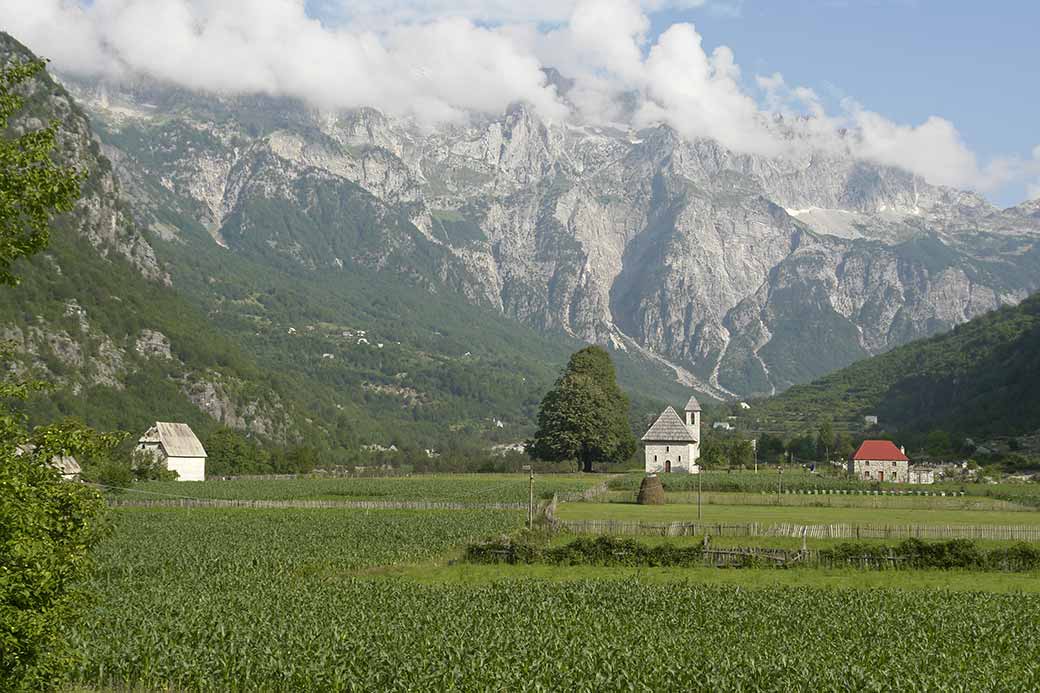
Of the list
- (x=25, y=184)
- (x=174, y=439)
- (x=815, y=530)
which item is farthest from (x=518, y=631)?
(x=174, y=439)

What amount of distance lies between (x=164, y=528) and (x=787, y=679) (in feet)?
156

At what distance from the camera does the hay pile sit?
84.4 meters

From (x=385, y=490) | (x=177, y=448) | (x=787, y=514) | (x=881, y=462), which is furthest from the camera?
(x=881, y=462)

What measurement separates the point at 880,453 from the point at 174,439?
8940 centimetres

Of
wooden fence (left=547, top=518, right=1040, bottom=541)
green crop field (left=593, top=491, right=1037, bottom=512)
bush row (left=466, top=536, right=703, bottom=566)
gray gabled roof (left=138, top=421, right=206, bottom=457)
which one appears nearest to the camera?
bush row (left=466, top=536, right=703, bottom=566)

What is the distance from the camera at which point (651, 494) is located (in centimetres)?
8481

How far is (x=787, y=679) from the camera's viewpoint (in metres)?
24.8

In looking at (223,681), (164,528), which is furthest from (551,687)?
(164,528)

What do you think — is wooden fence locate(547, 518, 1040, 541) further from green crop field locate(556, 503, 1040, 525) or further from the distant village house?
the distant village house

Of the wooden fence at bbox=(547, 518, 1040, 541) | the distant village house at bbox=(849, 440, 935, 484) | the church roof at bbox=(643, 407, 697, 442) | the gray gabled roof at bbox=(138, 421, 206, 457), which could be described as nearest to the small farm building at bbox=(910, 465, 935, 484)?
the distant village house at bbox=(849, 440, 935, 484)

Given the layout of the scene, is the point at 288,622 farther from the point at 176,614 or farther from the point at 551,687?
the point at 551,687

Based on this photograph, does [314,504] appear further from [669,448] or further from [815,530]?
[669,448]

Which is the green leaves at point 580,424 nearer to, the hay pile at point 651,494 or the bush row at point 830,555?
the hay pile at point 651,494

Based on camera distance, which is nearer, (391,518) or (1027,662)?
(1027,662)
